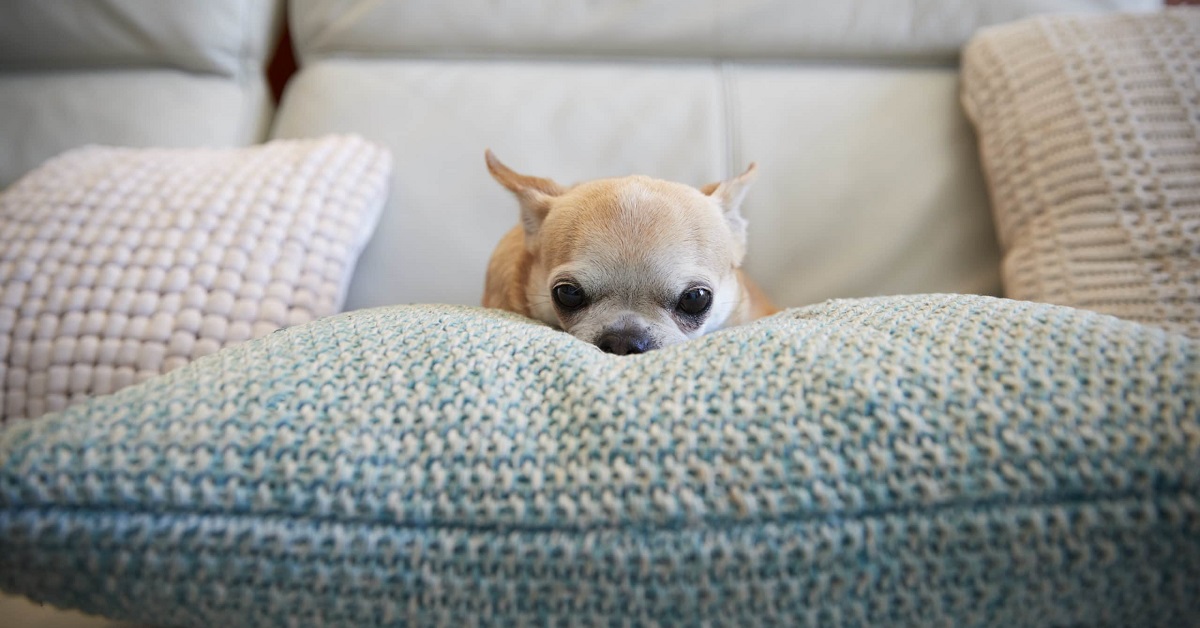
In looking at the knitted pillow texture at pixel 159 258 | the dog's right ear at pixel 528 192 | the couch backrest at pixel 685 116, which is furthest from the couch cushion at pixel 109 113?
the dog's right ear at pixel 528 192

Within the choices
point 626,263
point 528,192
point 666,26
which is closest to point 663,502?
point 626,263

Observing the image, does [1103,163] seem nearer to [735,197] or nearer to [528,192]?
[735,197]

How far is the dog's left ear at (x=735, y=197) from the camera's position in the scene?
1289mm

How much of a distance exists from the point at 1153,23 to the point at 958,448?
127cm

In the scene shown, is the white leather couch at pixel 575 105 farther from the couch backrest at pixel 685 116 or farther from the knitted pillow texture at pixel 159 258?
the knitted pillow texture at pixel 159 258

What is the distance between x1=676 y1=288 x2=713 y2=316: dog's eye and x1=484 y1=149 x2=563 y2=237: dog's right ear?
0.33 meters

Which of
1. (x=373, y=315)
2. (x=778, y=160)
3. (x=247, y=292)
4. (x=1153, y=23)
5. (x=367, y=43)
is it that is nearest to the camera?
(x=373, y=315)

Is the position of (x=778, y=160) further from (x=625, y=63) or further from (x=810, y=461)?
(x=810, y=461)

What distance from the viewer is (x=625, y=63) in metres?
1.70

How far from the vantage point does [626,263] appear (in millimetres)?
1115

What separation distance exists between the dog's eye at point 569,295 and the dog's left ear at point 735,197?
0.37 meters

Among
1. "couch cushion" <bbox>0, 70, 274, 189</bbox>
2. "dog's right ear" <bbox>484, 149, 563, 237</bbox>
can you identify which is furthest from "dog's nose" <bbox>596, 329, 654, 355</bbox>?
"couch cushion" <bbox>0, 70, 274, 189</bbox>

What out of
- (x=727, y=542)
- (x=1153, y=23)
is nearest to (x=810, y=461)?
(x=727, y=542)

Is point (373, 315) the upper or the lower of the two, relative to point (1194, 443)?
lower
